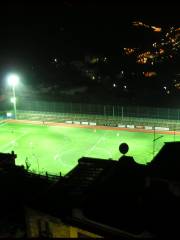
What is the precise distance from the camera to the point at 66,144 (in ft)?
140

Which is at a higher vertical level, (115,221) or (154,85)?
(154,85)

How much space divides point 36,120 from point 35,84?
3349 cm

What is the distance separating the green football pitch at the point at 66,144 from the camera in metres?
37.2

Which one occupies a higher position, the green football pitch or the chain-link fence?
the chain-link fence

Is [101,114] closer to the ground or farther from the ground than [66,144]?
farther from the ground

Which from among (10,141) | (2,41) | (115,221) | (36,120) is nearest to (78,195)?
(115,221)

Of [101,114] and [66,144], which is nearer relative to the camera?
[66,144]

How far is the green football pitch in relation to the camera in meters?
37.2

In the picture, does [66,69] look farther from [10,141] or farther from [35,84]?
[10,141]

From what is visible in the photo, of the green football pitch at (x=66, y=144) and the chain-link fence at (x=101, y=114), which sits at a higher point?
the chain-link fence at (x=101, y=114)

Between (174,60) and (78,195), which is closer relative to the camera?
(78,195)

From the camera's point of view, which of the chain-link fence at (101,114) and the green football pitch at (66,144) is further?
the chain-link fence at (101,114)

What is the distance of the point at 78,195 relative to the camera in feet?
63.4

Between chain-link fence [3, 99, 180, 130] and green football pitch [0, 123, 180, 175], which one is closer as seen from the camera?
green football pitch [0, 123, 180, 175]
